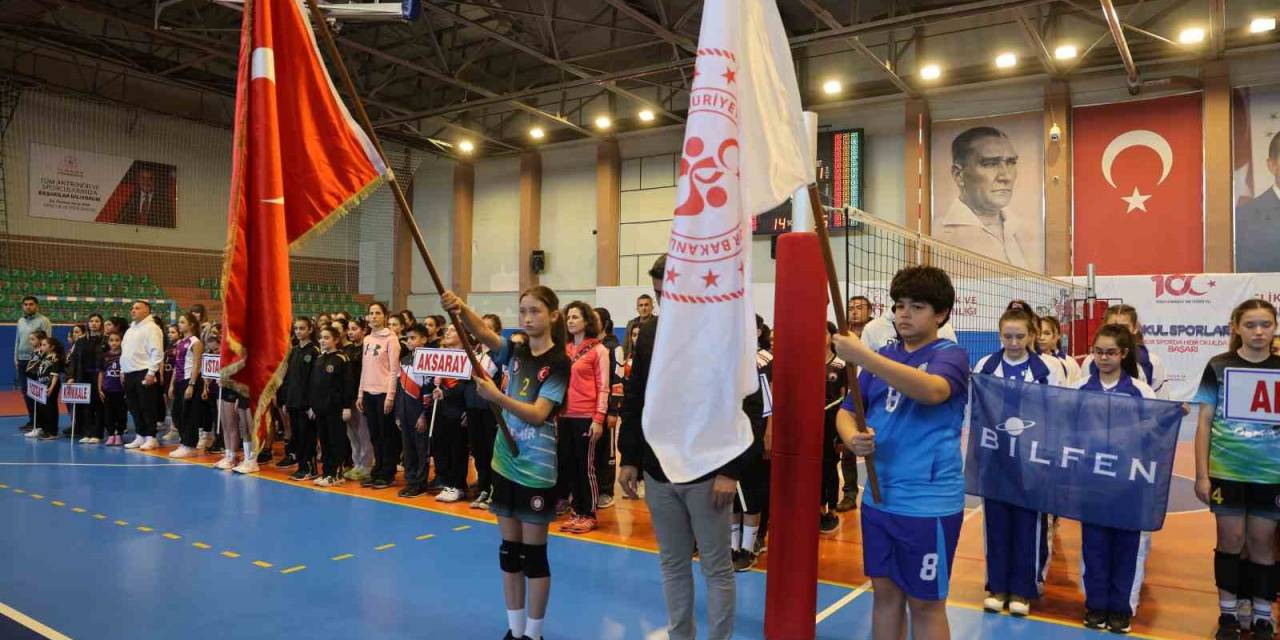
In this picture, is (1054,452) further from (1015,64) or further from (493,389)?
(1015,64)

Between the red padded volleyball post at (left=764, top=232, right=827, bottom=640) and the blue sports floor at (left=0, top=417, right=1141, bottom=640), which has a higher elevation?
the red padded volleyball post at (left=764, top=232, right=827, bottom=640)

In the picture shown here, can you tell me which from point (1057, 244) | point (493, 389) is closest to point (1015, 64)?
point (1057, 244)

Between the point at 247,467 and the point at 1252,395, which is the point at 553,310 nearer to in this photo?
the point at 1252,395

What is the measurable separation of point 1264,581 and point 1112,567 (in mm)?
650

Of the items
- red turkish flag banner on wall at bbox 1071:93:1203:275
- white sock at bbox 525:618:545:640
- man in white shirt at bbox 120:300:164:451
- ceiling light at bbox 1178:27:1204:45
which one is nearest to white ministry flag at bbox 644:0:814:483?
white sock at bbox 525:618:545:640

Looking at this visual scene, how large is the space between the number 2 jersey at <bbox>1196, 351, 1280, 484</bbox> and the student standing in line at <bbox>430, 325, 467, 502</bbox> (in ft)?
17.9

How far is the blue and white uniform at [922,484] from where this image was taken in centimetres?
268

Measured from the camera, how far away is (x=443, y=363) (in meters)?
6.82

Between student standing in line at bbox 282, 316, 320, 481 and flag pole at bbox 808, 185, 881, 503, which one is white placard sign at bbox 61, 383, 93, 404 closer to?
student standing in line at bbox 282, 316, 320, 481

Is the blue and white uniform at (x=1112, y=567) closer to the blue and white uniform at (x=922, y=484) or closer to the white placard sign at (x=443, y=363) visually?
the blue and white uniform at (x=922, y=484)

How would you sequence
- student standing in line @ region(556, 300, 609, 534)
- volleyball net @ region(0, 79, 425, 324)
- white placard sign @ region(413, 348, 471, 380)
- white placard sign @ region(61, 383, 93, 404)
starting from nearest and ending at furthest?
1. student standing in line @ region(556, 300, 609, 534)
2. white placard sign @ region(413, 348, 471, 380)
3. white placard sign @ region(61, 383, 93, 404)
4. volleyball net @ region(0, 79, 425, 324)

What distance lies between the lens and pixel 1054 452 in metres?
4.39

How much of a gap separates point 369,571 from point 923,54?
15509mm

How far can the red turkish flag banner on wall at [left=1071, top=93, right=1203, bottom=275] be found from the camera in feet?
47.7
